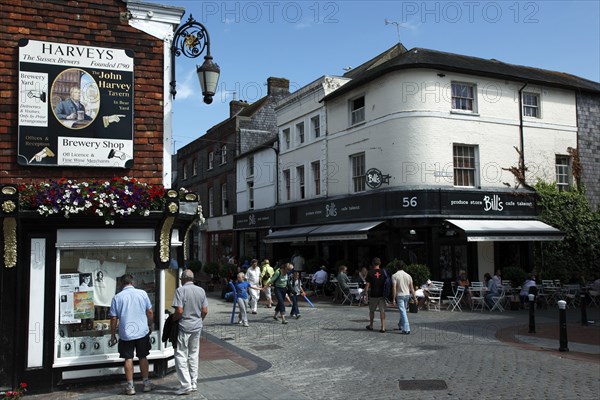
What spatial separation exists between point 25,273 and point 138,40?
13.7ft

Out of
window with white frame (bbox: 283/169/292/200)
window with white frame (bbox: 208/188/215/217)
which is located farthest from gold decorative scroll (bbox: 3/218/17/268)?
window with white frame (bbox: 208/188/215/217)

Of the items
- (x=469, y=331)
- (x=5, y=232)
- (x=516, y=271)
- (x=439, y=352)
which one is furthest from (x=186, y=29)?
(x=516, y=271)

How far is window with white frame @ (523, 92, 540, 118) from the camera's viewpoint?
2342 centimetres

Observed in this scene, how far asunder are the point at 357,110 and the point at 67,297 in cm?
1764

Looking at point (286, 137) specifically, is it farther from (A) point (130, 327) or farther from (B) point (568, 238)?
(A) point (130, 327)

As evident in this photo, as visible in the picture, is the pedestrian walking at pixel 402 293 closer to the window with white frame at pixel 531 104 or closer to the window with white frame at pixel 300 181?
the window with white frame at pixel 531 104

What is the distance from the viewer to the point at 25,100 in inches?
345

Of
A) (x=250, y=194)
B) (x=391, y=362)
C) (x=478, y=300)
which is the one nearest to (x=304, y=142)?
(x=250, y=194)

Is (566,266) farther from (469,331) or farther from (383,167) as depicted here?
(469,331)

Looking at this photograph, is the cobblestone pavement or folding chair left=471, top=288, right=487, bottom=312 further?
folding chair left=471, top=288, right=487, bottom=312

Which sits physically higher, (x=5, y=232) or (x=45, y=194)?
(x=45, y=194)

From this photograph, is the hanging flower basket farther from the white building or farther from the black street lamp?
the white building

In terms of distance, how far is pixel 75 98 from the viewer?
9094 millimetres

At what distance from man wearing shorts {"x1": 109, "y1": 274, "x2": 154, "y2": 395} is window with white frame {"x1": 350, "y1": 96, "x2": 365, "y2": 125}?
17.3 m
